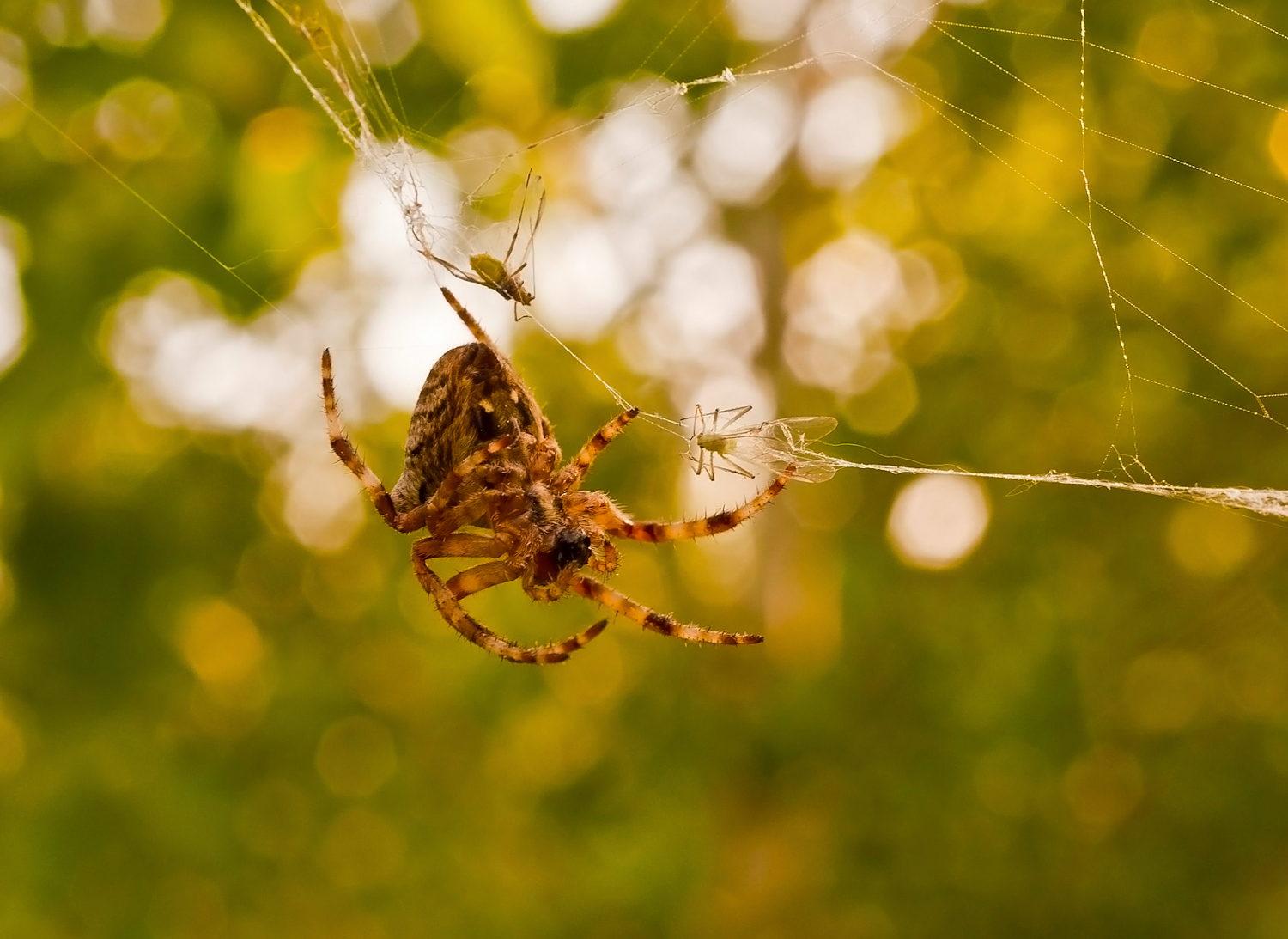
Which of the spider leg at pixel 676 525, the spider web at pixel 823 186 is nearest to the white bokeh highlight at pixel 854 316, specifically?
the spider web at pixel 823 186

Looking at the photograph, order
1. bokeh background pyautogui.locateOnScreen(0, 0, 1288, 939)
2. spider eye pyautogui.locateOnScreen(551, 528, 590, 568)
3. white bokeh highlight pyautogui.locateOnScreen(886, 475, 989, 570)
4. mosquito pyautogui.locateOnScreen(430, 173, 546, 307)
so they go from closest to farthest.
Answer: mosquito pyautogui.locateOnScreen(430, 173, 546, 307)
spider eye pyautogui.locateOnScreen(551, 528, 590, 568)
bokeh background pyautogui.locateOnScreen(0, 0, 1288, 939)
white bokeh highlight pyautogui.locateOnScreen(886, 475, 989, 570)

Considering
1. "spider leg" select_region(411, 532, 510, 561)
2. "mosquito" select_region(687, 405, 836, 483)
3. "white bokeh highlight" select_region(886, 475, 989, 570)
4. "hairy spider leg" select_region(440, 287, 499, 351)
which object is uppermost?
"white bokeh highlight" select_region(886, 475, 989, 570)

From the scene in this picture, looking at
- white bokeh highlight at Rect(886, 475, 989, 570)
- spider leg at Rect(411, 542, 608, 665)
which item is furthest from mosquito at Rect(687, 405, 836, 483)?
white bokeh highlight at Rect(886, 475, 989, 570)

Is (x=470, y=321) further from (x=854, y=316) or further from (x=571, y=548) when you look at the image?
(x=854, y=316)

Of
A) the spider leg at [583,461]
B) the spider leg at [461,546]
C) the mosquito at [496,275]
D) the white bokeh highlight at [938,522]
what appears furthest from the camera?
the white bokeh highlight at [938,522]

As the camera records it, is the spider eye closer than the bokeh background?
Yes

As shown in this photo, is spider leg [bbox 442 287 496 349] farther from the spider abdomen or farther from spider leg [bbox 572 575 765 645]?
spider leg [bbox 572 575 765 645]

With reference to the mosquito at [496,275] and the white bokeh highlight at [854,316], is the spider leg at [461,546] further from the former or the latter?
the white bokeh highlight at [854,316]

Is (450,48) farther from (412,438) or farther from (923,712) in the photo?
(923,712)
